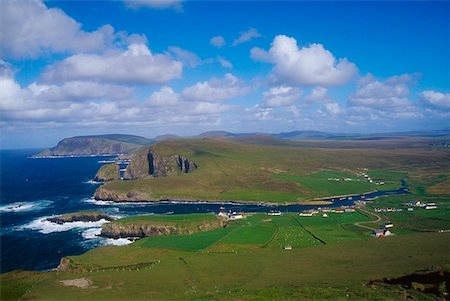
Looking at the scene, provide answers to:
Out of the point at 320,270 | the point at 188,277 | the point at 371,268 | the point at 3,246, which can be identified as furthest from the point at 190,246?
the point at 3,246

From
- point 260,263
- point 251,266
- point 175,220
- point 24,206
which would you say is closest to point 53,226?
point 175,220

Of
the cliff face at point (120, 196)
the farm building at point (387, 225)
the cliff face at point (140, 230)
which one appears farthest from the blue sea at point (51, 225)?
the farm building at point (387, 225)

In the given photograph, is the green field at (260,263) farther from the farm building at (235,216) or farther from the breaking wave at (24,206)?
the breaking wave at (24,206)

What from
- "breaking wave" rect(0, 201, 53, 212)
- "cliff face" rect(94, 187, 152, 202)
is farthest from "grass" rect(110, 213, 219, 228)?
"breaking wave" rect(0, 201, 53, 212)

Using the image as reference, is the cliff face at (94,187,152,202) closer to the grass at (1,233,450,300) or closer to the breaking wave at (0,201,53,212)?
the breaking wave at (0,201,53,212)

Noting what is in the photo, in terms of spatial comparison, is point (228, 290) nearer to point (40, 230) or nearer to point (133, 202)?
point (40, 230)

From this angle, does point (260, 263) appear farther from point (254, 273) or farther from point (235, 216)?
point (235, 216)
